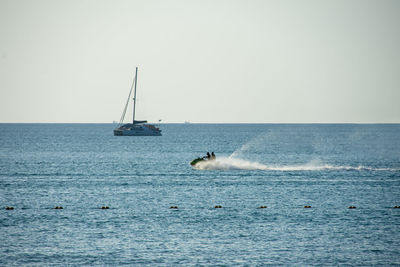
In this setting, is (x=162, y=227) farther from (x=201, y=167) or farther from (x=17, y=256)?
(x=201, y=167)

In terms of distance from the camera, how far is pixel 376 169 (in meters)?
97.9

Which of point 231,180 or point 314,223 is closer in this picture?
point 314,223

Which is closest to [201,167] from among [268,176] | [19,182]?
[268,176]

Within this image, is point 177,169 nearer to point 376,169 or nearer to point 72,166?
point 72,166

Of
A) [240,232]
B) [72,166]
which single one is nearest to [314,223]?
[240,232]

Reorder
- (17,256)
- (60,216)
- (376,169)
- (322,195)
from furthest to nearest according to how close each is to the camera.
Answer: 1. (376,169)
2. (322,195)
3. (60,216)
4. (17,256)

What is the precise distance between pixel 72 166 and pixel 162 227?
61.1 m

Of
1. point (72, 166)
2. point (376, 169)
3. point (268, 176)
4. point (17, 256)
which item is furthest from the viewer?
point (72, 166)

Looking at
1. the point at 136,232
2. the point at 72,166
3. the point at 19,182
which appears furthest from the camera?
the point at 72,166

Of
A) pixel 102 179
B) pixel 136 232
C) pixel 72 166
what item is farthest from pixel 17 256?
pixel 72 166

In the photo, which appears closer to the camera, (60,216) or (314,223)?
(314,223)

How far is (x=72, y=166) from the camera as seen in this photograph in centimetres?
10656

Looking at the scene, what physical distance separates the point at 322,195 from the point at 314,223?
17.1 meters

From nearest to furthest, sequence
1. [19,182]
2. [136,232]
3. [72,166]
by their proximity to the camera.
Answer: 1. [136,232]
2. [19,182]
3. [72,166]
